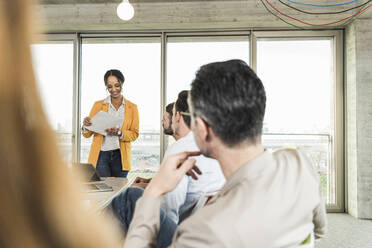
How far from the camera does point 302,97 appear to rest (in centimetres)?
423

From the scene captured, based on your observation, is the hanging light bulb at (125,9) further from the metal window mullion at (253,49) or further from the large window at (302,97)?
the large window at (302,97)

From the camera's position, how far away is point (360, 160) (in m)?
3.73

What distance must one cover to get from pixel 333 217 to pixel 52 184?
433 cm

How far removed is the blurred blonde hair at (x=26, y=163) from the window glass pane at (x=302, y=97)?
13.8 feet

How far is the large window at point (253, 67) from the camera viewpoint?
4172 mm

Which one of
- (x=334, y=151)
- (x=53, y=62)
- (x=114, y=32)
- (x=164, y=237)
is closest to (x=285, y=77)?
(x=334, y=151)

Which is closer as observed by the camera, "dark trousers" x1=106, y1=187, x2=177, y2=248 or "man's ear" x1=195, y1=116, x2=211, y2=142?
"man's ear" x1=195, y1=116, x2=211, y2=142

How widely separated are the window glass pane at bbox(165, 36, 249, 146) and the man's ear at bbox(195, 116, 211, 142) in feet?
11.3

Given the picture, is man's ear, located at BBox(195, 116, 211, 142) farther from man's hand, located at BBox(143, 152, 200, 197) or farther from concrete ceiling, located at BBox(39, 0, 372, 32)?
concrete ceiling, located at BBox(39, 0, 372, 32)

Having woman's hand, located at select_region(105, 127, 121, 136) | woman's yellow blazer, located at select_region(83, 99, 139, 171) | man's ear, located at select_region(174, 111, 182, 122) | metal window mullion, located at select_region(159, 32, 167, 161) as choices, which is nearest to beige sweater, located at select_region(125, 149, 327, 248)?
man's ear, located at select_region(174, 111, 182, 122)

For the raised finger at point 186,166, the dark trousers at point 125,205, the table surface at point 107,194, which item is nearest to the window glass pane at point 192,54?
the table surface at point 107,194

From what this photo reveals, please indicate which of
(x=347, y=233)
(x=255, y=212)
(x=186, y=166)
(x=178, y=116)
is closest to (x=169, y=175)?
(x=186, y=166)

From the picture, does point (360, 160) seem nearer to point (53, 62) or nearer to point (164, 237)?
point (164, 237)

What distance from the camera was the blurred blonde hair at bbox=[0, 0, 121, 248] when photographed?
170 millimetres
